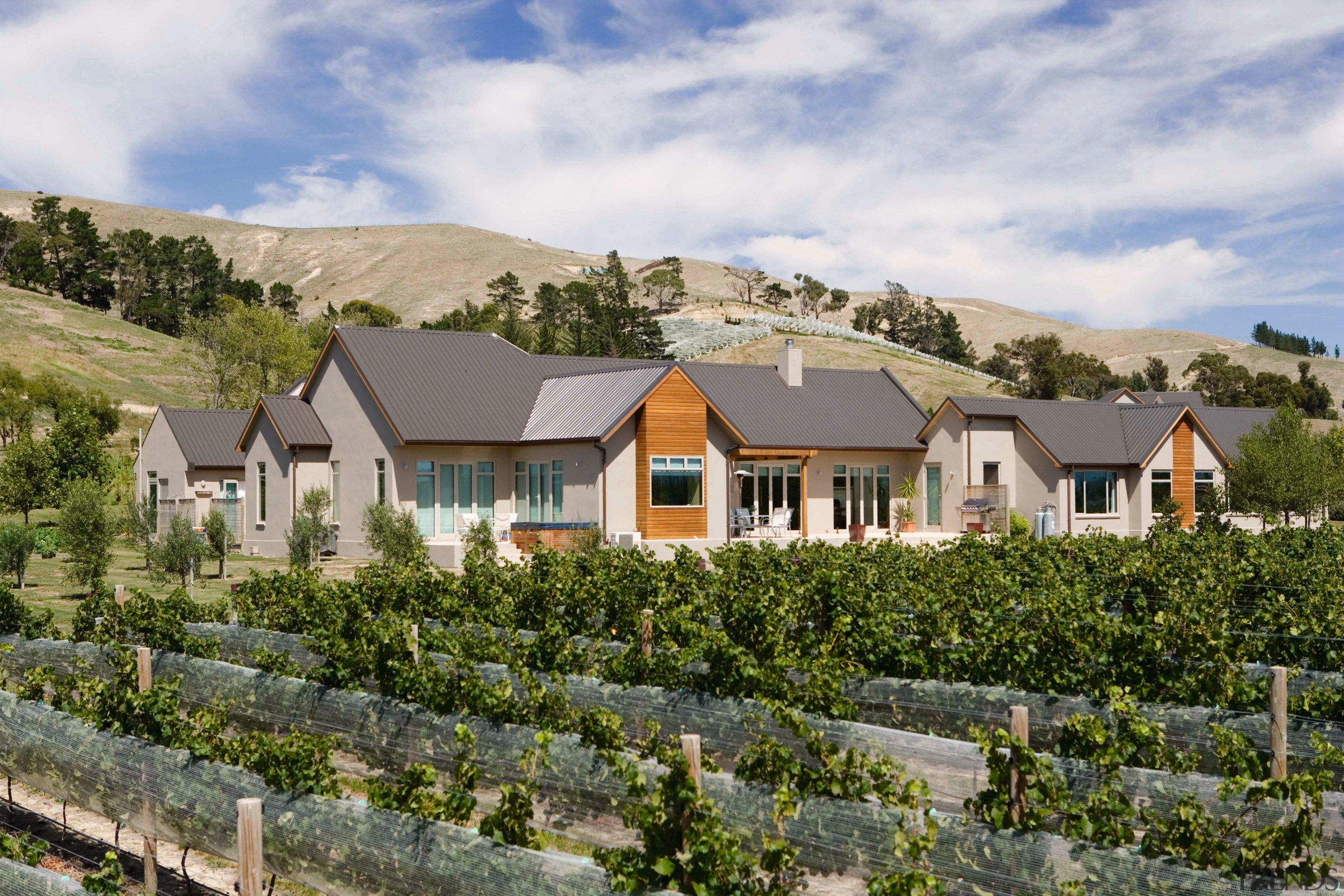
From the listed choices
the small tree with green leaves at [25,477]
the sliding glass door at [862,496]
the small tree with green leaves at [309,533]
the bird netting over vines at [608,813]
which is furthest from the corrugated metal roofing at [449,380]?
the bird netting over vines at [608,813]

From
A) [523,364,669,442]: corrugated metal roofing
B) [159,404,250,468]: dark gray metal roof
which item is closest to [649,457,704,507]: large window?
[523,364,669,442]: corrugated metal roofing

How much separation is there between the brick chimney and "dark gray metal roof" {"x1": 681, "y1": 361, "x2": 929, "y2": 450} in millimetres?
144

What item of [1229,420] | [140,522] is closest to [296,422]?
[140,522]

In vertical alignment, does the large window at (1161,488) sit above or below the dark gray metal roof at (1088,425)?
below

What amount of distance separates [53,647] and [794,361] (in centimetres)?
3032

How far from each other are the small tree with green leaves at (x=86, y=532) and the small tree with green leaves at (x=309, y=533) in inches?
142

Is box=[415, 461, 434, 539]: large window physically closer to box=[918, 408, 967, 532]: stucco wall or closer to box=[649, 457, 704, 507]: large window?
box=[649, 457, 704, 507]: large window

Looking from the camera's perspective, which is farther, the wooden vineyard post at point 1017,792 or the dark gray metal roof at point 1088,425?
the dark gray metal roof at point 1088,425

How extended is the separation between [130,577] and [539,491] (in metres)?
11.5

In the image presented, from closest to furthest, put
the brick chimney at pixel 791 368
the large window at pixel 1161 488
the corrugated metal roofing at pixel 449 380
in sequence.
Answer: the corrugated metal roofing at pixel 449 380 < the brick chimney at pixel 791 368 < the large window at pixel 1161 488

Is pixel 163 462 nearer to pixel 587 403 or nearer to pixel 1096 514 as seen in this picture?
pixel 587 403

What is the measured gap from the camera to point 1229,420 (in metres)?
59.0

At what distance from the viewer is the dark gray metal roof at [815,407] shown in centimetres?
3867

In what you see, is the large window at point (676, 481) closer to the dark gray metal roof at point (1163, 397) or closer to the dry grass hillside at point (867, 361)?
the dark gray metal roof at point (1163, 397)
